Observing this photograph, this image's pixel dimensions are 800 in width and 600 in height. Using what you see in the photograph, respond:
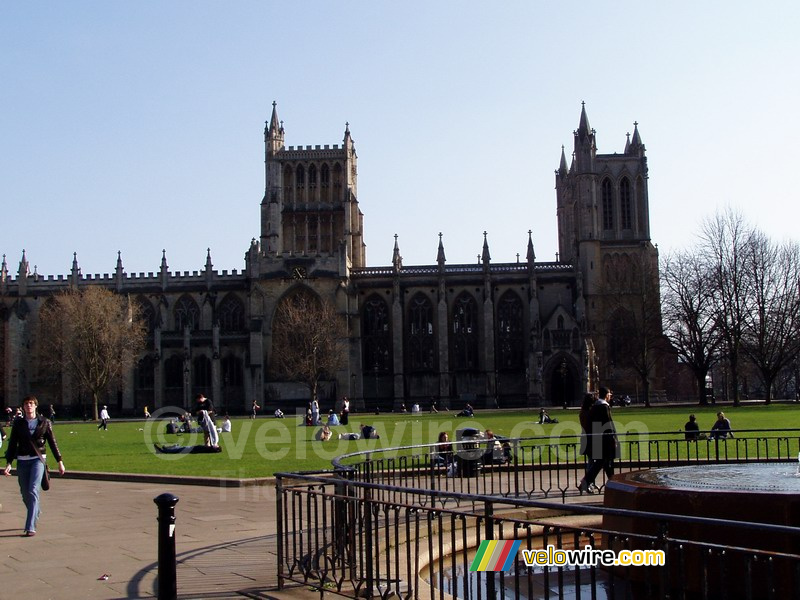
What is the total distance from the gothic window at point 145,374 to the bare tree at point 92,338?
145 centimetres

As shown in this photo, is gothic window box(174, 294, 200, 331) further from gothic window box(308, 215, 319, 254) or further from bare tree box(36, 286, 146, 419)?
gothic window box(308, 215, 319, 254)

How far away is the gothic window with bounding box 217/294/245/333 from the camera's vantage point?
83125 millimetres

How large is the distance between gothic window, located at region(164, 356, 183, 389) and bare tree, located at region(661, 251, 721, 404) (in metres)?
39.8

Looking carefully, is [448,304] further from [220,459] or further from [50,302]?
[220,459]

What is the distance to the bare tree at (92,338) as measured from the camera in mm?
73500

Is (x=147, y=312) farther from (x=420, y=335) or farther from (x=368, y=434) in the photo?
(x=368, y=434)

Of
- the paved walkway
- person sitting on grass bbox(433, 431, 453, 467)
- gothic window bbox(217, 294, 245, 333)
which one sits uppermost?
gothic window bbox(217, 294, 245, 333)

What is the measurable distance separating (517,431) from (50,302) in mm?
61236

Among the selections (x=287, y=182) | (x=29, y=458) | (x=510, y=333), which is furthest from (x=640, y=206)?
(x=29, y=458)

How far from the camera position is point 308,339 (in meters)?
73.5

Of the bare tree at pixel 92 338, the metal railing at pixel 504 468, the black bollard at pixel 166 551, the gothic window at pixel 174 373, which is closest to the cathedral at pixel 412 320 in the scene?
the gothic window at pixel 174 373

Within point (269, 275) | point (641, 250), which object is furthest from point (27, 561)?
point (641, 250)

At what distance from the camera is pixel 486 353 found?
78688 mm

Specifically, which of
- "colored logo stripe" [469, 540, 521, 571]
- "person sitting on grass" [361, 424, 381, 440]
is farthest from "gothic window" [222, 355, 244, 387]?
"colored logo stripe" [469, 540, 521, 571]
